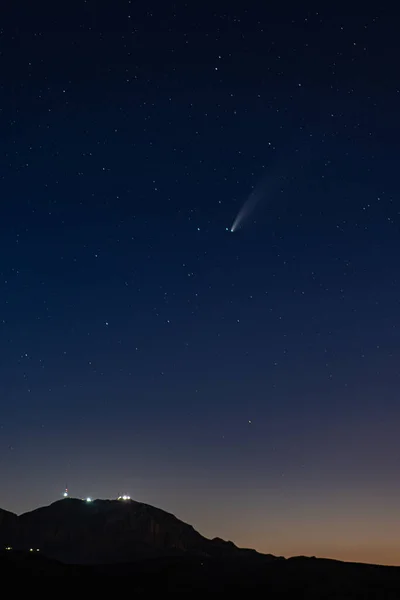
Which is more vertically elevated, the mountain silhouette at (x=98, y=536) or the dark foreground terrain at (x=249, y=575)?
the mountain silhouette at (x=98, y=536)

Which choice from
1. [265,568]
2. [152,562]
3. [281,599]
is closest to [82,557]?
[152,562]

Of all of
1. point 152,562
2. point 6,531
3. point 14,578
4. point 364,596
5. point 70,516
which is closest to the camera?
point 364,596

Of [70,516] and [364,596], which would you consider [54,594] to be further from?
[70,516]

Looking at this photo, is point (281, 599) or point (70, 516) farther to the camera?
point (70, 516)

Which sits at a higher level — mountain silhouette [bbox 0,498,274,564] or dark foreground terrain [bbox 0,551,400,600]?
mountain silhouette [bbox 0,498,274,564]

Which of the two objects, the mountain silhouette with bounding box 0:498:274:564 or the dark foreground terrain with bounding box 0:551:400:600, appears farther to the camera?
the mountain silhouette with bounding box 0:498:274:564

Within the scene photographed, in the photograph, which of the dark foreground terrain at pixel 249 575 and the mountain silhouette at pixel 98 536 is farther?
the mountain silhouette at pixel 98 536
